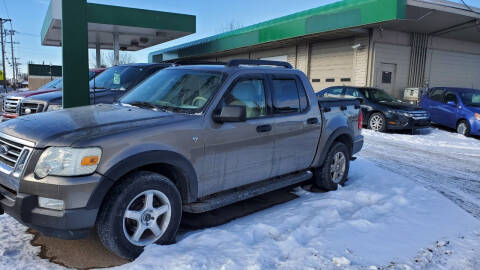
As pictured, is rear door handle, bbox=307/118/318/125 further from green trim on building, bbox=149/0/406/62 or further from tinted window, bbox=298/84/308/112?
green trim on building, bbox=149/0/406/62

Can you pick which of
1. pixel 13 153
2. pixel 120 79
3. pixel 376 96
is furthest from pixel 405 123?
pixel 13 153

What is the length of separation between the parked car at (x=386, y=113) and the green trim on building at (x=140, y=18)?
35.3ft

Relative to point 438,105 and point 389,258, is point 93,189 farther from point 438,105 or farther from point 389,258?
point 438,105

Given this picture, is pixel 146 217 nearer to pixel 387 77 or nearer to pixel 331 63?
pixel 387 77

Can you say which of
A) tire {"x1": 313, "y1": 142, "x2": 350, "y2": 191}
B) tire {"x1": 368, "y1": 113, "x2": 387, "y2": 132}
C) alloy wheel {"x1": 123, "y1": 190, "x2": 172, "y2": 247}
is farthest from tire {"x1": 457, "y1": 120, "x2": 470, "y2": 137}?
alloy wheel {"x1": 123, "y1": 190, "x2": 172, "y2": 247}

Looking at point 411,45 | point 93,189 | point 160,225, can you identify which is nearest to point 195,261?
point 160,225

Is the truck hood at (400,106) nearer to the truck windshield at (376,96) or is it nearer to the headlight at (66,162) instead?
the truck windshield at (376,96)

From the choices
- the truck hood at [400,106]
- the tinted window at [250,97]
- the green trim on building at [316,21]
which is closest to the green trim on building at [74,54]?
the tinted window at [250,97]

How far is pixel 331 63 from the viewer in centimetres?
1900

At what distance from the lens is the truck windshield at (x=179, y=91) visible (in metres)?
4.01

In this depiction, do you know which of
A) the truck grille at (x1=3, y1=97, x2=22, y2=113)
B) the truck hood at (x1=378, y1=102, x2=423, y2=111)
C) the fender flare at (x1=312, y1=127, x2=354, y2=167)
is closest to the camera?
the fender flare at (x1=312, y1=127, x2=354, y2=167)

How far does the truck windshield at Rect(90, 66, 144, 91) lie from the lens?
306 inches

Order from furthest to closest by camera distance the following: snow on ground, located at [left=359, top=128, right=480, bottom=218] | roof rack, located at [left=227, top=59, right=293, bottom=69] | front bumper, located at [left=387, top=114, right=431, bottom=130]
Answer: front bumper, located at [left=387, top=114, right=431, bottom=130] < snow on ground, located at [left=359, top=128, right=480, bottom=218] < roof rack, located at [left=227, top=59, right=293, bottom=69]

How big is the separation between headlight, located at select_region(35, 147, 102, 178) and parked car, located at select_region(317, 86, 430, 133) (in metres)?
10.4
